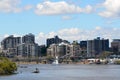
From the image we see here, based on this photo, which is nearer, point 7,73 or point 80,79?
point 80,79

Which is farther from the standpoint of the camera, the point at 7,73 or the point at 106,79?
the point at 7,73

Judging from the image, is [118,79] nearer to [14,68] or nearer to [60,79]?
[60,79]

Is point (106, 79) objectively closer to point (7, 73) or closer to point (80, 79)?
point (80, 79)

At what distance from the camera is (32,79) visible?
117 metres

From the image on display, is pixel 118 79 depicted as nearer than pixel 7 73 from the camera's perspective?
Yes

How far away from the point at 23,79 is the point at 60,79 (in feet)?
26.7

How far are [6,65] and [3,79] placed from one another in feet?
85.3

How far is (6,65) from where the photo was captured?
13812 centimetres

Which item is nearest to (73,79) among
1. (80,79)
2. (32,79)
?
(80,79)

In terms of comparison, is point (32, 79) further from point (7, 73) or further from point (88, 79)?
point (7, 73)

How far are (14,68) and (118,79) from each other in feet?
123

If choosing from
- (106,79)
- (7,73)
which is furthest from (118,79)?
(7,73)

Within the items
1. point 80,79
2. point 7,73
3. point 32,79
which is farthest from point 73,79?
point 7,73

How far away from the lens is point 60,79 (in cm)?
11725
